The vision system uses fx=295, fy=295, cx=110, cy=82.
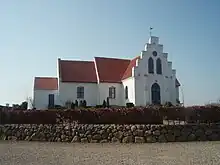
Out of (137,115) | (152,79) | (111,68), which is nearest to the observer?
(137,115)

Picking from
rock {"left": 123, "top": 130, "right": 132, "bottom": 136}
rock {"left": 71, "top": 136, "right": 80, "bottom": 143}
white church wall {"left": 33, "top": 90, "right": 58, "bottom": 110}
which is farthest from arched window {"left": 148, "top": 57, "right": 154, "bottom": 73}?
rock {"left": 71, "top": 136, "right": 80, "bottom": 143}

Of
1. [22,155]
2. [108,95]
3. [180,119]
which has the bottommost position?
[22,155]

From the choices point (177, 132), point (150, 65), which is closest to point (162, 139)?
point (177, 132)

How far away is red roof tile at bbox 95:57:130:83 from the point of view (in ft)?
142

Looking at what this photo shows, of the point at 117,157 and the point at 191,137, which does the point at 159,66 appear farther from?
the point at 117,157

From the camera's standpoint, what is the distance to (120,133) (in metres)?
17.2

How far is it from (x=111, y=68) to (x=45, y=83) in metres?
10.5

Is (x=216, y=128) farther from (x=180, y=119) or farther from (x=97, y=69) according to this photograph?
(x=97, y=69)

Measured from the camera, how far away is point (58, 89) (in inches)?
1662

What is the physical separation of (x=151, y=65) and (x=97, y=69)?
8092 mm

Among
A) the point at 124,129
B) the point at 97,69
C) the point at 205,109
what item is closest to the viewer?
the point at 124,129

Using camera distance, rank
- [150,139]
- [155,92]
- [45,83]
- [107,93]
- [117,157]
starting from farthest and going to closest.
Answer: [45,83] → [107,93] → [155,92] → [150,139] → [117,157]

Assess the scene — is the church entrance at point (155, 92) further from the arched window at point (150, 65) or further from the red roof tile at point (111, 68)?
the red roof tile at point (111, 68)

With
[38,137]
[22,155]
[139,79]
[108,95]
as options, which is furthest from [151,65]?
[22,155]
